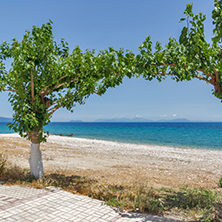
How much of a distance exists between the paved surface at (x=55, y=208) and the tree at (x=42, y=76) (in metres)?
2.23

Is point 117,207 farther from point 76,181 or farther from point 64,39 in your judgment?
point 64,39

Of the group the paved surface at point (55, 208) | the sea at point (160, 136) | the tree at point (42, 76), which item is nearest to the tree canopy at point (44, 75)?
the tree at point (42, 76)

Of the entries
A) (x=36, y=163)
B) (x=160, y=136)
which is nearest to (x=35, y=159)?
(x=36, y=163)

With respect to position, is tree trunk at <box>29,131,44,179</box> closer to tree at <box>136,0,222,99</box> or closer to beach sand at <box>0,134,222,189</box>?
beach sand at <box>0,134,222,189</box>

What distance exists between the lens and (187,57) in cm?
574

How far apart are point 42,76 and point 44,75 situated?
22 cm

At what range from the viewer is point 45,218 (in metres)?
5.37

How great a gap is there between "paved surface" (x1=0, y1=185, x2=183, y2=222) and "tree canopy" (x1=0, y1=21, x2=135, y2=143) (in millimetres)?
→ 2469

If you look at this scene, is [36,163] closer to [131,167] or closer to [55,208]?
[55,208]

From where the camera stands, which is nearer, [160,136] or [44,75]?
[44,75]

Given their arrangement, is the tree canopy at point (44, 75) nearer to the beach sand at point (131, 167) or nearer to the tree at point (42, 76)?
the tree at point (42, 76)

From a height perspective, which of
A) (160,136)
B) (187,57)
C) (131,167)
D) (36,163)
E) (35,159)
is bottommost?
(160,136)

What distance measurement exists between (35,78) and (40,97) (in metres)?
0.81

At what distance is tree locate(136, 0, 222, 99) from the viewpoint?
5.54m
